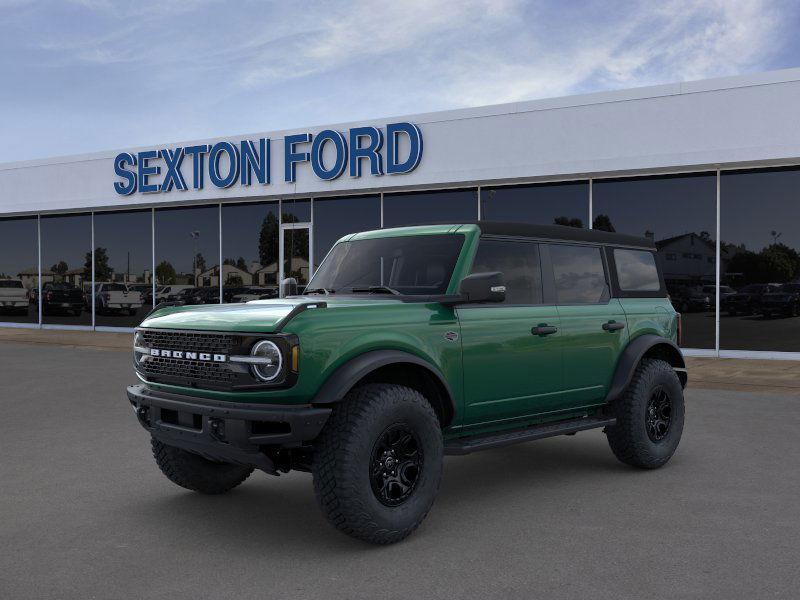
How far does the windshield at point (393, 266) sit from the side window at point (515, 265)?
0.21 m

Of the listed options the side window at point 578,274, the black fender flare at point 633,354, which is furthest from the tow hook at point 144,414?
the black fender flare at point 633,354

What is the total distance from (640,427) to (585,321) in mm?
927

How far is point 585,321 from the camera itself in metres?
5.80

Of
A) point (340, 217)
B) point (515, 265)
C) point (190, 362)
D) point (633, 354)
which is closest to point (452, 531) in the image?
point (190, 362)

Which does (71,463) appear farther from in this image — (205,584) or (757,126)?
(757,126)

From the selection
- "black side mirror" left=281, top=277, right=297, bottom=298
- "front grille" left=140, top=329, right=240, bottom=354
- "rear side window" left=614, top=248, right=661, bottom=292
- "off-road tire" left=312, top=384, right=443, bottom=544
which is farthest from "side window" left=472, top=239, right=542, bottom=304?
"front grille" left=140, top=329, right=240, bottom=354

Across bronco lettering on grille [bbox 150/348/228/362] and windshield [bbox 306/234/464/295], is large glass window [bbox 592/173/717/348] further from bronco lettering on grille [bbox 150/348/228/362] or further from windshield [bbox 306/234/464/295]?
bronco lettering on grille [bbox 150/348/228/362]

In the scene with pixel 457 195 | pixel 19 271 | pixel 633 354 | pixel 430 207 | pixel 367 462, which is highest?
pixel 457 195

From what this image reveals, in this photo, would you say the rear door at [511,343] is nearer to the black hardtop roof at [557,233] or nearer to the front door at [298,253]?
the black hardtop roof at [557,233]

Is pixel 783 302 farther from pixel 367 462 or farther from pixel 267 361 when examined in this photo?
pixel 267 361

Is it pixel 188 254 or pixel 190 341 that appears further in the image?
pixel 188 254

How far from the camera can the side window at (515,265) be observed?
17.8 ft

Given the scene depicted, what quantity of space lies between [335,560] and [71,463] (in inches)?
122

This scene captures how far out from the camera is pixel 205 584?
3801 millimetres
